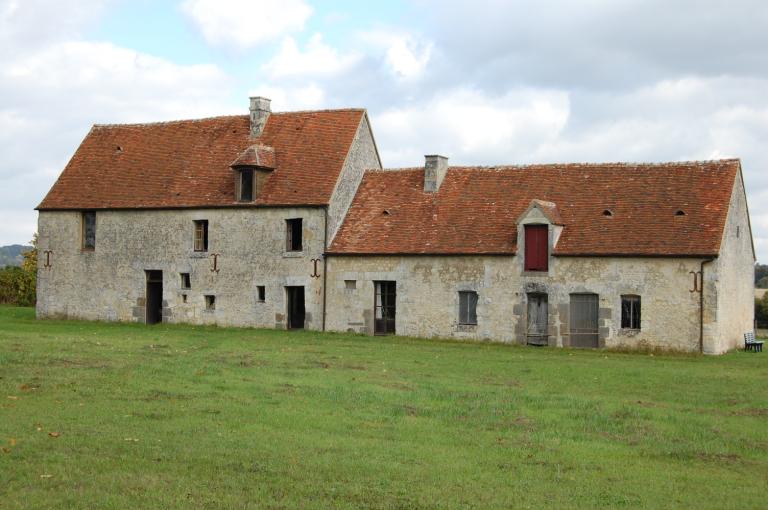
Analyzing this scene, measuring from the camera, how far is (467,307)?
→ 113 ft

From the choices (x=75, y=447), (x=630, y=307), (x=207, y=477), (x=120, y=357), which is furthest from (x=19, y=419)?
(x=630, y=307)

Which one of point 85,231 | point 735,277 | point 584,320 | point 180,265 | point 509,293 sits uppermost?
point 85,231

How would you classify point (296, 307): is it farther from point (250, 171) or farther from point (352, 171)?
point (352, 171)

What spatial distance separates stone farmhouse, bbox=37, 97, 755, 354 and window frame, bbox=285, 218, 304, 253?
0.06 metres

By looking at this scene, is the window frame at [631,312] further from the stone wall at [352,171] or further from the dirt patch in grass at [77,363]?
the dirt patch in grass at [77,363]

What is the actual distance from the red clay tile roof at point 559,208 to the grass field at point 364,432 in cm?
736

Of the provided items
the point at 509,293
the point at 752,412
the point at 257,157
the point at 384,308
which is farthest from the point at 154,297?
the point at 752,412

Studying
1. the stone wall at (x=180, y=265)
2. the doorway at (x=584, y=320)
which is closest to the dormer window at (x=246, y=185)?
the stone wall at (x=180, y=265)

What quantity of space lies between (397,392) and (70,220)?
26247 mm

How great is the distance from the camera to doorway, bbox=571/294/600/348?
32562 millimetres

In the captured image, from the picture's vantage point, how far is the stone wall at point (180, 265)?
122 ft

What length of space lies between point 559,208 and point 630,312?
4.62 meters

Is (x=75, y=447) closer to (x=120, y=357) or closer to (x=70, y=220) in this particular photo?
(x=120, y=357)

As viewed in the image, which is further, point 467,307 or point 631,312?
point 467,307
